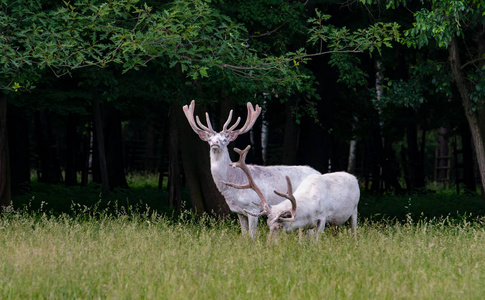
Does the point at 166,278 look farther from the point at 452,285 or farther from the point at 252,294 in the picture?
the point at 452,285

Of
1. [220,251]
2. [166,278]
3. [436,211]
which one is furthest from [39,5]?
[436,211]

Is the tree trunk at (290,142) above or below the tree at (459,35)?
below

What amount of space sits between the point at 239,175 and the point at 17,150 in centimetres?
1269

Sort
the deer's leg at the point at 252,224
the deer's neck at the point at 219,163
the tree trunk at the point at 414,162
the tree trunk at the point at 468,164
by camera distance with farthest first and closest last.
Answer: the tree trunk at the point at 414,162, the tree trunk at the point at 468,164, the deer's neck at the point at 219,163, the deer's leg at the point at 252,224

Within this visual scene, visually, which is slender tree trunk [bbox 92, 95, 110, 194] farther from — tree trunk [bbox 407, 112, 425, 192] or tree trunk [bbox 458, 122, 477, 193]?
tree trunk [bbox 458, 122, 477, 193]

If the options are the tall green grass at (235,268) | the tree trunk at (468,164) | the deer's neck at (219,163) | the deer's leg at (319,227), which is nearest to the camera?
the tall green grass at (235,268)

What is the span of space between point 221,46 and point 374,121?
10.1 metres

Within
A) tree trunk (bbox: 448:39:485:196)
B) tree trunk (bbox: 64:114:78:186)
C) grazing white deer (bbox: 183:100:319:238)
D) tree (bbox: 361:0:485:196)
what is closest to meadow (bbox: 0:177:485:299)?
grazing white deer (bbox: 183:100:319:238)

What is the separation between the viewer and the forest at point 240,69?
Result: 11.6m

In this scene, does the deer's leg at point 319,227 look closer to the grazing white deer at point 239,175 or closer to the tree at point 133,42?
the grazing white deer at point 239,175

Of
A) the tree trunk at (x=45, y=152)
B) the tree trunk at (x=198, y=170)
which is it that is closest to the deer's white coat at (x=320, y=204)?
the tree trunk at (x=198, y=170)

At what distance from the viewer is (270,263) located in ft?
26.4

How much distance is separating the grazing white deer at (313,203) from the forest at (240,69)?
239 cm

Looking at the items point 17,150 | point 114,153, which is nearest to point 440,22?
point 17,150
